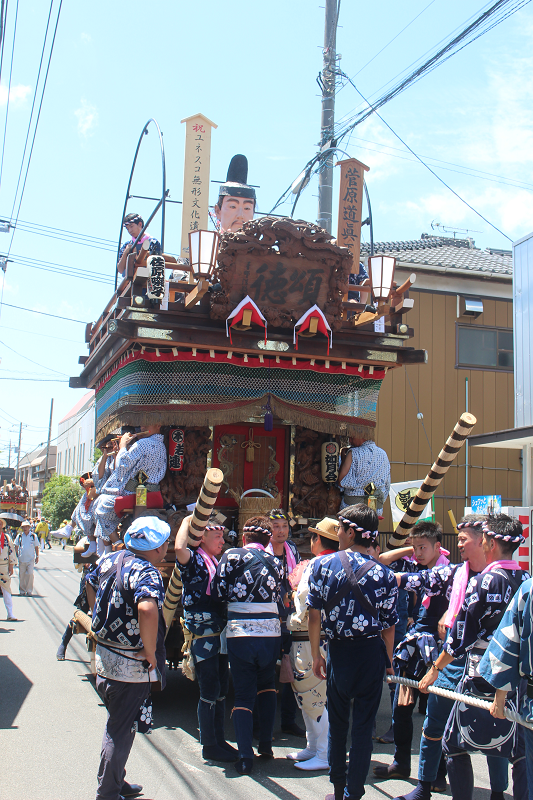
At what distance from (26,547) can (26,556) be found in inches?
9.2

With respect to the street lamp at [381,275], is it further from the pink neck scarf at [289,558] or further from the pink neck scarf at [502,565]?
the pink neck scarf at [502,565]

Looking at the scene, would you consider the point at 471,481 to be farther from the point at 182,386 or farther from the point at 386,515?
the point at 182,386

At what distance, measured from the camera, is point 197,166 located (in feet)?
41.8

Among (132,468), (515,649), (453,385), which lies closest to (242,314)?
(132,468)

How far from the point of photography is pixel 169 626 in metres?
6.27

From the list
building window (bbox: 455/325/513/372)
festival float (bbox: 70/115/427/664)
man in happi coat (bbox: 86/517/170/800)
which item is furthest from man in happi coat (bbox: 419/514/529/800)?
building window (bbox: 455/325/513/372)

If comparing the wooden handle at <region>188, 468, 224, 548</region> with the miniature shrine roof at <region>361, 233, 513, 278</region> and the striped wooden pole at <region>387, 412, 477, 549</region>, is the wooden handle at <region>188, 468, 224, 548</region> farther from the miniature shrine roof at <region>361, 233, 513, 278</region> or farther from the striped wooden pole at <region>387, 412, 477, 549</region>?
the miniature shrine roof at <region>361, 233, 513, 278</region>

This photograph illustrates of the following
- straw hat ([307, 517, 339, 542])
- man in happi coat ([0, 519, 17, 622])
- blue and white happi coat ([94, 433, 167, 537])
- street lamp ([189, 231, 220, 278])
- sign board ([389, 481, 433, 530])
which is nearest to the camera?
straw hat ([307, 517, 339, 542])

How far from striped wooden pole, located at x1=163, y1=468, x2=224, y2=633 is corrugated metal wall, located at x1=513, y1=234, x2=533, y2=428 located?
8343 millimetres

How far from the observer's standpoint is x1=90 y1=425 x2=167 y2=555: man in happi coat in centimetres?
702

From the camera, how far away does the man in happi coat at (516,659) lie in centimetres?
309

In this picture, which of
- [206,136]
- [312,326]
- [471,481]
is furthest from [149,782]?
[471,481]

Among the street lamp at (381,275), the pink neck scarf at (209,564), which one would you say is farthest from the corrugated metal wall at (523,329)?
the pink neck scarf at (209,564)

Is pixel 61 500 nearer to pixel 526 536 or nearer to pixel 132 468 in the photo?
pixel 526 536
